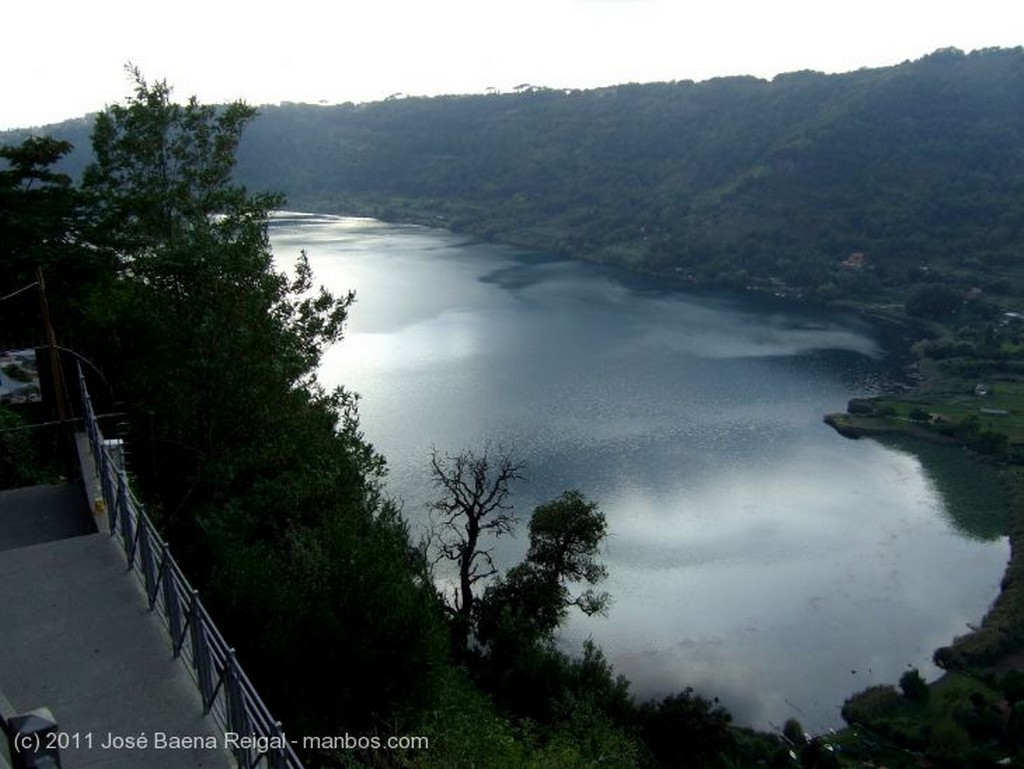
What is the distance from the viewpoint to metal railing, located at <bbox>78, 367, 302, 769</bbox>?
15.1 feet

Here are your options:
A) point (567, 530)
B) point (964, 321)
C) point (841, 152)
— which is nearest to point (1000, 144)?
point (841, 152)

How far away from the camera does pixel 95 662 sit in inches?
218

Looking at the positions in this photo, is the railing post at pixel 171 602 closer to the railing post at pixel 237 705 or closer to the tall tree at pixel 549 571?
the railing post at pixel 237 705

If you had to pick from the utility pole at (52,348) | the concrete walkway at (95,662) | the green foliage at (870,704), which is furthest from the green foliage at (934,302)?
the concrete walkway at (95,662)

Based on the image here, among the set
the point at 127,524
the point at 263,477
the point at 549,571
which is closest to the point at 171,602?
the point at 127,524

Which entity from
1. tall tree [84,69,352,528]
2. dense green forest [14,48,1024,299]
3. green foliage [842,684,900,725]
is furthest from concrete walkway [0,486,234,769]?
dense green forest [14,48,1024,299]

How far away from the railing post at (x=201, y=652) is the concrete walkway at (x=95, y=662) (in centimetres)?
8

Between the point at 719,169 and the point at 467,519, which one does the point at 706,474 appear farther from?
the point at 719,169

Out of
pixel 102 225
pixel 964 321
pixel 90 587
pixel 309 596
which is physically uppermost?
pixel 102 225

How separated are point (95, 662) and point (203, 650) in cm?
89

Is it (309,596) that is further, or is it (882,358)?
(882,358)

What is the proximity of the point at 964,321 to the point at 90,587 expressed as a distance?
85569mm

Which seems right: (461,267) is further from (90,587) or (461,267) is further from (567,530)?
(90,587)

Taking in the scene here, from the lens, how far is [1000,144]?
393ft
